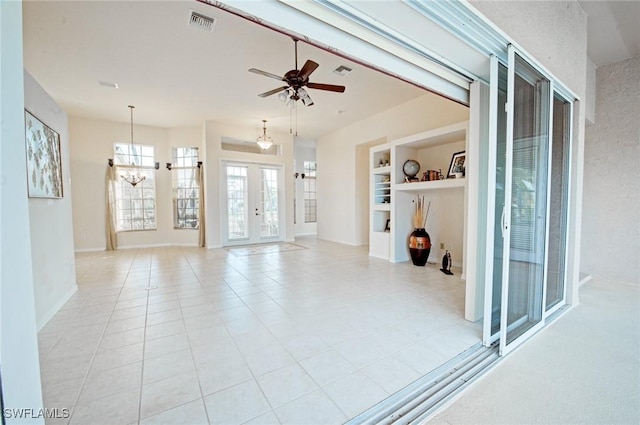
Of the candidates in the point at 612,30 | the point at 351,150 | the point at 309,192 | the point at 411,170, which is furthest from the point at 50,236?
the point at 309,192

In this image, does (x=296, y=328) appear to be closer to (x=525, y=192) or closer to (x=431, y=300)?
(x=431, y=300)

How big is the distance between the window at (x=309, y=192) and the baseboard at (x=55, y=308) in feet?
23.2

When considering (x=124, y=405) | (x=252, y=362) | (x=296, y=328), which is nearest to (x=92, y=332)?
(x=124, y=405)

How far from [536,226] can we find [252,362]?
108 inches

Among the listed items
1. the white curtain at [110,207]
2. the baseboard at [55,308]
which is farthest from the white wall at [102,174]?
the baseboard at [55,308]

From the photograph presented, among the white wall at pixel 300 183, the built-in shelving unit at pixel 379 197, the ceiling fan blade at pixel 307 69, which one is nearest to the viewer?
the ceiling fan blade at pixel 307 69

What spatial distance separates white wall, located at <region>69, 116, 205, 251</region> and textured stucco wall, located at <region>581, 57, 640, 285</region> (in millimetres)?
7981

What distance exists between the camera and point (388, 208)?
5586mm

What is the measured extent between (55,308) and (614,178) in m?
7.45

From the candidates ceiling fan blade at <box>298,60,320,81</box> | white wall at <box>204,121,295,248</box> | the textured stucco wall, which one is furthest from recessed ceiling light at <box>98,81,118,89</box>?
the textured stucco wall

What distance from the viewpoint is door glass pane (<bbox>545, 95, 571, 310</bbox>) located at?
9.45 ft

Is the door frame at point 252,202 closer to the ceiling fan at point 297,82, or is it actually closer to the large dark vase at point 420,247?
the ceiling fan at point 297,82

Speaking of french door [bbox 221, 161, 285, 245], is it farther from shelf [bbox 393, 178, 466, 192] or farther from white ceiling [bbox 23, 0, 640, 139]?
shelf [bbox 393, 178, 466, 192]

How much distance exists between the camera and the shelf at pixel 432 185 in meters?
4.15
